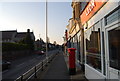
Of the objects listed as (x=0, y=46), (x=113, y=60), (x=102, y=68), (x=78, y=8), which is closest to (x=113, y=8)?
(x=113, y=60)

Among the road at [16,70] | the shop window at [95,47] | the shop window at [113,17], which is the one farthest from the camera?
the road at [16,70]

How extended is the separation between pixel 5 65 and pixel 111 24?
13.7 metres

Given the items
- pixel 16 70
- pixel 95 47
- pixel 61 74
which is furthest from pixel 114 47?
pixel 16 70

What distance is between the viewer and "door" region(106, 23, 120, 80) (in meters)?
4.73

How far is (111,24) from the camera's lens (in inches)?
198

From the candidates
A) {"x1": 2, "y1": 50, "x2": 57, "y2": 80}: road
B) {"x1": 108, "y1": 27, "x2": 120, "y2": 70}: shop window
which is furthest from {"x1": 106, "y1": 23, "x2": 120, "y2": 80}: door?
{"x1": 2, "y1": 50, "x2": 57, "y2": 80}: road

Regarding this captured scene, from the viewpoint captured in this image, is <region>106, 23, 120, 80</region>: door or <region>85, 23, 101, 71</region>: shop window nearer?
<region>106, 23, 120, 80</region>: door

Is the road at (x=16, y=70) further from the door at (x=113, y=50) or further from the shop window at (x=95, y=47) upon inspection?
the door at (x=113, y=50)

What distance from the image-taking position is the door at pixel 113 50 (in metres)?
4.73

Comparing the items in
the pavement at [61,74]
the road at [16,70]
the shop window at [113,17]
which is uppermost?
the shop window at [113,17]

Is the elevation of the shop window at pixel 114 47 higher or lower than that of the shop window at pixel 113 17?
lower

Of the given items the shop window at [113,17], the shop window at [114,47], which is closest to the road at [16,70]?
the shop window at [114,47]

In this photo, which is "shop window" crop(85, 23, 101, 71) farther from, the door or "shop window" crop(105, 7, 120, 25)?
the door

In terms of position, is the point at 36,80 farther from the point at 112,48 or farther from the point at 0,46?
the point at 0,46
